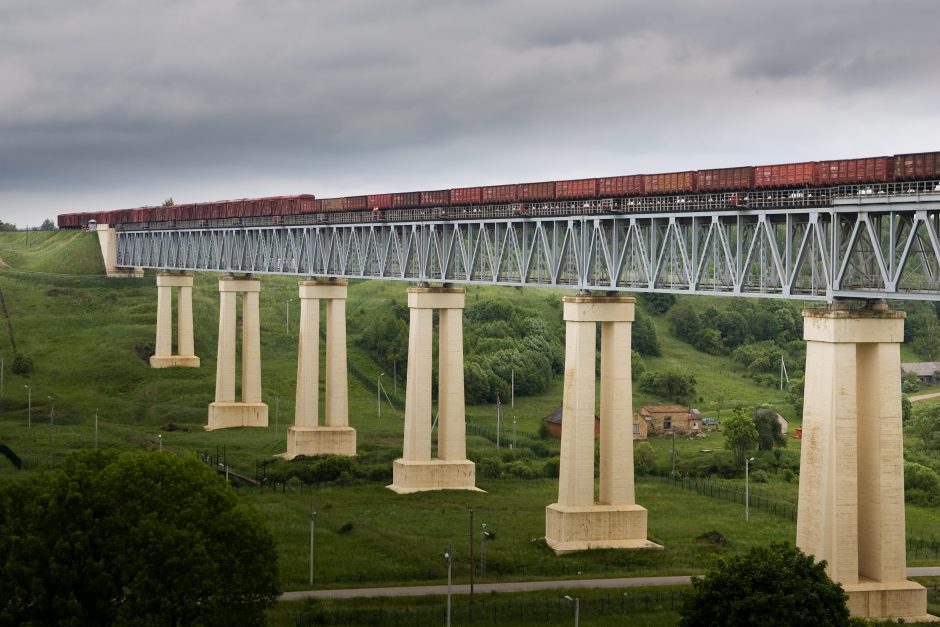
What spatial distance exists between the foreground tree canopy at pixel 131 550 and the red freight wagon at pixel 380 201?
45083 mm

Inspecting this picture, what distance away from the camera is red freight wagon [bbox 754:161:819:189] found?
192 feet

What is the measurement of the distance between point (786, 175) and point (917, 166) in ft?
24.9

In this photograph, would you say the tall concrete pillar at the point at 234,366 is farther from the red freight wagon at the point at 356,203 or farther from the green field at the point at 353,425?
the red freight wagon at the point at 356,203

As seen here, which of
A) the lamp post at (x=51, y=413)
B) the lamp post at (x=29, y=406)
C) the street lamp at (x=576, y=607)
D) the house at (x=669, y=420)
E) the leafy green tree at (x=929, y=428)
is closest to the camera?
the street lamp at (x=576, y=607)

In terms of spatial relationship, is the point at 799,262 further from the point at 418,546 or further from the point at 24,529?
the point at 24,529

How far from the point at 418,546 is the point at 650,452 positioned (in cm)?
3829

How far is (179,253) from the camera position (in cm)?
13938

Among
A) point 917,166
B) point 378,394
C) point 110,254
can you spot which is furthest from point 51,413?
point 917,166

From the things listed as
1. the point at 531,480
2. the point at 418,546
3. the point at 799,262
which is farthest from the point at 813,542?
the point at 531,480

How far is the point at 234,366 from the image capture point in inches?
4722

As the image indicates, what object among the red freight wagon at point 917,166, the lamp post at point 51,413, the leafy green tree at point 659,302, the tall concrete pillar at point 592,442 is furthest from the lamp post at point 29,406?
the leafy green tree at point 659,302

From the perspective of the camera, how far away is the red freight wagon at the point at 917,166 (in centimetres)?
5256

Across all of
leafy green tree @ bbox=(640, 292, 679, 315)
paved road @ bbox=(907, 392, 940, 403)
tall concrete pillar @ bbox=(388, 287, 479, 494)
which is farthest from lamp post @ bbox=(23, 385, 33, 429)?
paved road @ bbox=(907, 392, 940, 403)

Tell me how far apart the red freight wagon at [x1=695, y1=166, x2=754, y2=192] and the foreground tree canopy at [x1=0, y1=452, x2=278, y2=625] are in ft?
90.5
